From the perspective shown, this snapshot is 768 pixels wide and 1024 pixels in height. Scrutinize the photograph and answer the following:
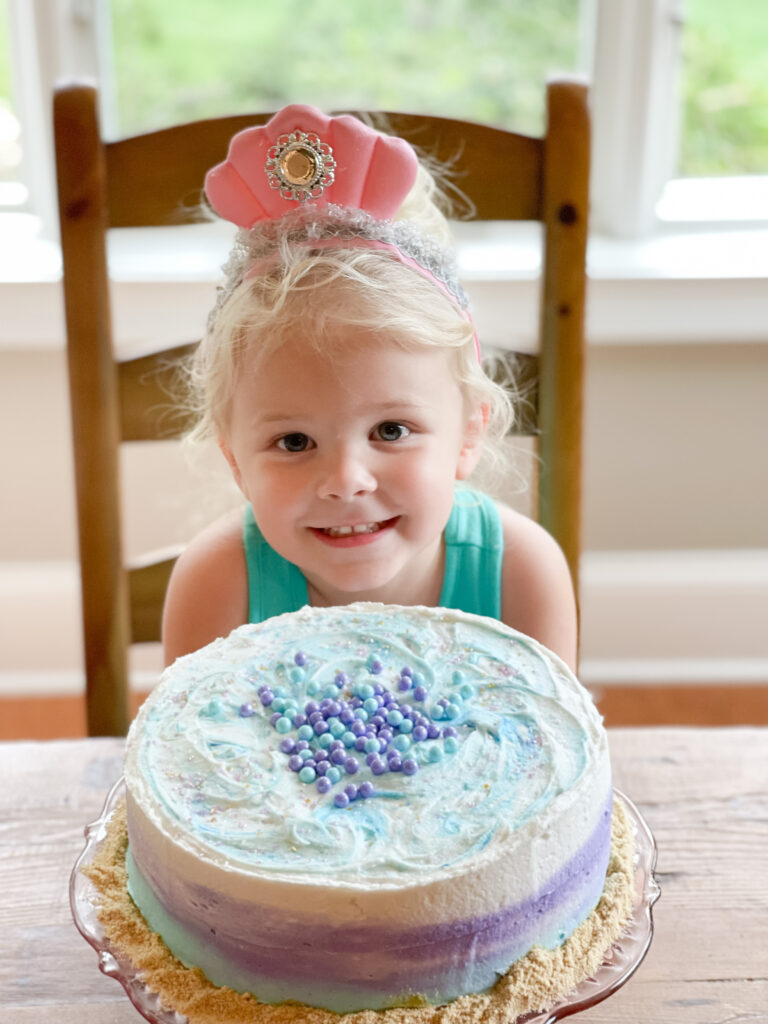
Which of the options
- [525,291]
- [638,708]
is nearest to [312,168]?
[525,291]

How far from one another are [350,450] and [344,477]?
0.02 meters

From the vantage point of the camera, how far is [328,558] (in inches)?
38.7

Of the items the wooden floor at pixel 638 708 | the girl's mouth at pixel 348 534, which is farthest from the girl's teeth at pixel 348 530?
the wooden floor at pixel 638 708

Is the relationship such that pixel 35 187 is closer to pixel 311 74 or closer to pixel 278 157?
pixel 311 74

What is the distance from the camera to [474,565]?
1.16 m

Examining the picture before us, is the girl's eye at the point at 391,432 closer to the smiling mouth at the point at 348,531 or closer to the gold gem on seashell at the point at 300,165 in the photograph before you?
the smiling mouth at the point at 348,531

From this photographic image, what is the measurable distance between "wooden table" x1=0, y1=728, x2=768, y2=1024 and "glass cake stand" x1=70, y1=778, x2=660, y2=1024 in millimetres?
58

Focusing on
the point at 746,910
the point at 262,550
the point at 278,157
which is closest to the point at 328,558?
the point at 262,550

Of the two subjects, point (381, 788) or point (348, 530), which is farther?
point (348, 530)

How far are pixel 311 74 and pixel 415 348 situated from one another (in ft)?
4.82

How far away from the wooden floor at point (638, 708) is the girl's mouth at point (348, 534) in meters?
1.42

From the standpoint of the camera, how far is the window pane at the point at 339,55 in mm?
2162

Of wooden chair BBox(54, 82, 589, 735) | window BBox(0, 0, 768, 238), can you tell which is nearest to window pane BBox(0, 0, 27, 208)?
window BBox(0, 0, 768, 238)

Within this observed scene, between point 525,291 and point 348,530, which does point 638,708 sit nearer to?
point 525,291
